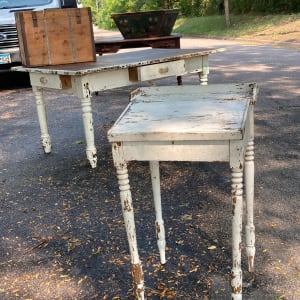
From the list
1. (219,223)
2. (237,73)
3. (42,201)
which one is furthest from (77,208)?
(237,73)

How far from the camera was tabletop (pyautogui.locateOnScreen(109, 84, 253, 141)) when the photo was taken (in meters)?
1.89

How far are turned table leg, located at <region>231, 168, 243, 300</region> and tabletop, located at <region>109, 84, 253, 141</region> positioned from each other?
20 centimetres

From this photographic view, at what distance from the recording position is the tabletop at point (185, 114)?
1.89m

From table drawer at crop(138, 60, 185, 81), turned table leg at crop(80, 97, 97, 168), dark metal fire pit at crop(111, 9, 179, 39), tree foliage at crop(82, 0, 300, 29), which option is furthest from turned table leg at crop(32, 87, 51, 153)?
tree foliage at crop(82, 0, 300, 29)

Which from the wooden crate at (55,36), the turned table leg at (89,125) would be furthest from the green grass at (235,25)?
the turned table leg at (89,125)

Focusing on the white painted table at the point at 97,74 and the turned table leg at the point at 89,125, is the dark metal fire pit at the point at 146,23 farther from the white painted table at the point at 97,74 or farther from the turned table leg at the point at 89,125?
the turned table leg at the point at 89,125

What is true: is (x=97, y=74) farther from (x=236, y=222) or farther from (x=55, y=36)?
(x=236, y=222)

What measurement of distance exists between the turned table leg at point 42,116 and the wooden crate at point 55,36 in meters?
0.44

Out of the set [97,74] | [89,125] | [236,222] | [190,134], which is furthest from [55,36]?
[236,222]

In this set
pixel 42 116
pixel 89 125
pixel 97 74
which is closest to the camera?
pixel 97 74

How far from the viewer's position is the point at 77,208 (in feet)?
11.6

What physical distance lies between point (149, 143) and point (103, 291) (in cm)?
95

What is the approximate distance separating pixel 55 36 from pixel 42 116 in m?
0.94

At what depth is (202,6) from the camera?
31078mm
